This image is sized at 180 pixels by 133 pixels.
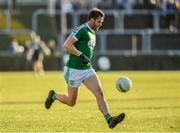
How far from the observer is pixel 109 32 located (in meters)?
46.0

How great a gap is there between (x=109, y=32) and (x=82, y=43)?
32.3 meters

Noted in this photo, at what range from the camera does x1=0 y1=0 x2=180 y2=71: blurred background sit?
45.2m

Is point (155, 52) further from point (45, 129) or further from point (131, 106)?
point (45, 129)

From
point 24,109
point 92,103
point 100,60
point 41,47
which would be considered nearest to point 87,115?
point 24,109

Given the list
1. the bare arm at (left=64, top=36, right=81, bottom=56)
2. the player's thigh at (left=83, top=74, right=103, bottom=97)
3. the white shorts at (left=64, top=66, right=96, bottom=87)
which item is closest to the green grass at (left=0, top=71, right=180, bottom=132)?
the player's thigh at (left=83, top=74, right=103, bottom=97)

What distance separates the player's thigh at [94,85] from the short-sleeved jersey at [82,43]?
27 centimetres

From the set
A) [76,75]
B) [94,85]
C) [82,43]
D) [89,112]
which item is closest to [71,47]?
[82,43]

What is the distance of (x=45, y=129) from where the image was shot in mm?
13422

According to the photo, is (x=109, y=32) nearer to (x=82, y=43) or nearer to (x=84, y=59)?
(x=82, y=43)

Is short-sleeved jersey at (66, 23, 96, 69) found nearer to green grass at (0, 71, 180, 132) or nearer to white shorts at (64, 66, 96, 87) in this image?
white shorts at (64, 66, 96, 87)

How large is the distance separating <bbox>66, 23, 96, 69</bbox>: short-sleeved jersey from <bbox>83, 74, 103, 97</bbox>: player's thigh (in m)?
0.27

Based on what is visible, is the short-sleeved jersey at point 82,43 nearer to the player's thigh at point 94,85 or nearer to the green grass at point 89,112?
the player's thigh at point 94,85

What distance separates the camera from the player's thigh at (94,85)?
1352cm

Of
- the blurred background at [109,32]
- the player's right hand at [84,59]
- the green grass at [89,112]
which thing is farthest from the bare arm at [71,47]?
the blurred background at [109,32]
